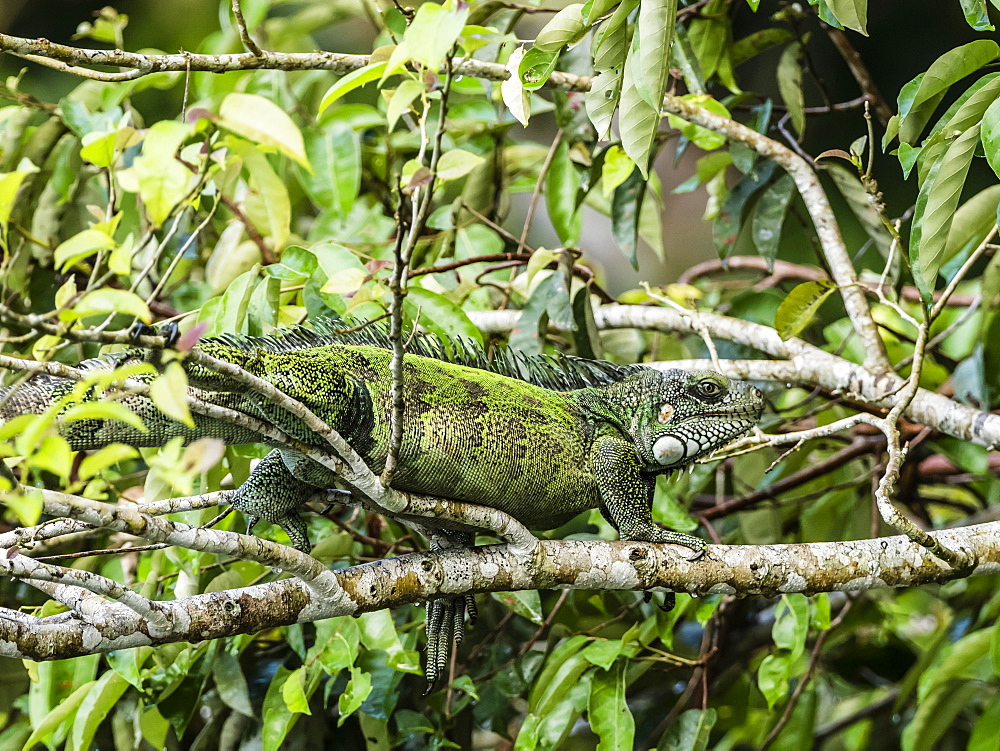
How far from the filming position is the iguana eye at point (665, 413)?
298 centimetres

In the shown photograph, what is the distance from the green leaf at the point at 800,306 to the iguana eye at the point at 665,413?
0.45 metres

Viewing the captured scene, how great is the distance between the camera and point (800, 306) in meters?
3.09

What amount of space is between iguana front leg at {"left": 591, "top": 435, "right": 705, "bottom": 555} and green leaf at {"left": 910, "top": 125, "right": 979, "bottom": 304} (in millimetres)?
943

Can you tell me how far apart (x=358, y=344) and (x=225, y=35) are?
250cm

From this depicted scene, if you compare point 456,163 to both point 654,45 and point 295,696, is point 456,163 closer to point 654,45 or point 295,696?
point 654,45

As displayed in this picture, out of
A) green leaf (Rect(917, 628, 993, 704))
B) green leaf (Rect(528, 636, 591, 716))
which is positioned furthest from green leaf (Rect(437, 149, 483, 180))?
green leaf (Rect(917, 628, 993, 704))

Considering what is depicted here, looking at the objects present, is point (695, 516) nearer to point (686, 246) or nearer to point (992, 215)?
point (992, 215)

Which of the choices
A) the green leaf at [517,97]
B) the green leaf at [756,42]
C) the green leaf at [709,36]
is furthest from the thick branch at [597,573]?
the green leaf at [756,42]

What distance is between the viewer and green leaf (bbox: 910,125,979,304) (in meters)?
2.30

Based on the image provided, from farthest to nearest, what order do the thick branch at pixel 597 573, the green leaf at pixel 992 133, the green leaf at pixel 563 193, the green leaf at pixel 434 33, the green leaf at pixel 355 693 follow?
the green leaf at pixel 563 193 < the green leaf at pixel 355 693 < the thick branch at pixel 597 573 < the green leaf at pixel 992 133 < the green leaf at pixel 434 33

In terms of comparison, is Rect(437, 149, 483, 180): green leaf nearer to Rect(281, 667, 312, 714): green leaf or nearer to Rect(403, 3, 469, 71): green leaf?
Rect(403, 3, 469, 71): green leaf

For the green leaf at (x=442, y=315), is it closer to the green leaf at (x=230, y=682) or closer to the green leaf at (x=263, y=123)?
the green leaf at (x=230, y=682)

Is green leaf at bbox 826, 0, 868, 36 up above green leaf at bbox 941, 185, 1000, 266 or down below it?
above

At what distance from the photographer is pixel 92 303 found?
4.82 ft
